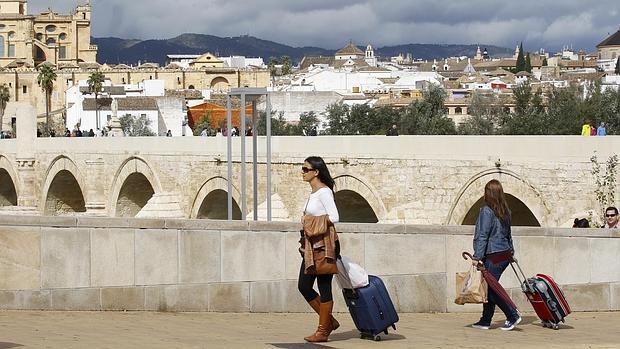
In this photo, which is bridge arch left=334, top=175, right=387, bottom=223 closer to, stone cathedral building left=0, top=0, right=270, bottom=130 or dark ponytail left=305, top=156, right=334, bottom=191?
dark ponytail left=305, top=156, right=334, bottom=191

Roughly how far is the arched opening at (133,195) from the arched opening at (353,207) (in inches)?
353

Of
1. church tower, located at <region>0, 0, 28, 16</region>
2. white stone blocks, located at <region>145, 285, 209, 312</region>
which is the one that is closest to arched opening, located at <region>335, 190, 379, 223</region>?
white stone blocks, located at <region>145, 285, 209, 312</region>

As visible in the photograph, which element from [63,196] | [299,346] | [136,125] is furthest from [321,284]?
[136,125]

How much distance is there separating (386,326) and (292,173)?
16.2 metres

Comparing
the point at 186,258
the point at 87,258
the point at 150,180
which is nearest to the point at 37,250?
the point at 87,258

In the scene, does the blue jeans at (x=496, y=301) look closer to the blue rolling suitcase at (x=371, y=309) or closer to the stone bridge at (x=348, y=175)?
the blue rolling suitcase at (x=371, y=309)

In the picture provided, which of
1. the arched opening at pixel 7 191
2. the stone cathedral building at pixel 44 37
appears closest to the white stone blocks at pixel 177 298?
the arched opening at pixel 7 191

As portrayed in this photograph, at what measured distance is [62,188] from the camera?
38.4 metres

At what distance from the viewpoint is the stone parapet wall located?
1047 centimetres

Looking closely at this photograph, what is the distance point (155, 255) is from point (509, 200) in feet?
34.0

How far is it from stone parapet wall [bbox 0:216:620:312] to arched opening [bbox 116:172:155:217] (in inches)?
883

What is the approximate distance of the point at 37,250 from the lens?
1046 centimetres

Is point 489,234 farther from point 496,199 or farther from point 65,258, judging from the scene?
point 65,258

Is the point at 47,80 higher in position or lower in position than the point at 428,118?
higher
